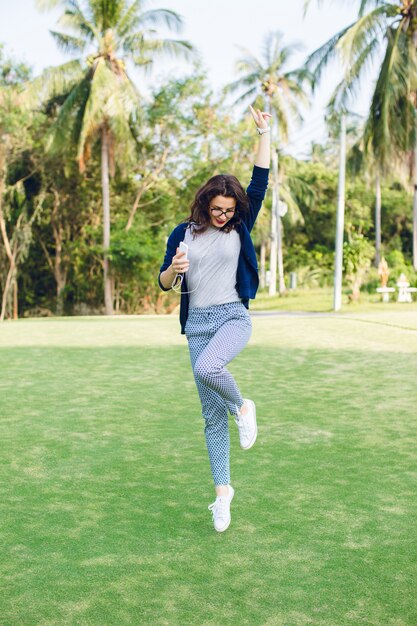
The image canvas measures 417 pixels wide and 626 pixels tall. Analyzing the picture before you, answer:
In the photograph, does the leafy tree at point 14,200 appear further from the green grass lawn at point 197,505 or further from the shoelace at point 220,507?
the shoelace at point 220,507

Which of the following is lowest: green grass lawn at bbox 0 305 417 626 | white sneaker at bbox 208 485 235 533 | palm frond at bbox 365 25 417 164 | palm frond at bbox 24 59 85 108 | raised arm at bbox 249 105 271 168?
green grass lawn at bbox 0 305 417 626

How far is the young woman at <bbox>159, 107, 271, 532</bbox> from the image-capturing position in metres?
4.37

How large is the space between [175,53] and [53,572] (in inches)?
1237

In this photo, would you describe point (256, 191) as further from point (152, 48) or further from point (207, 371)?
point (152, 48)

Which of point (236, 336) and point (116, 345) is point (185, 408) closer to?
point (236, 336)

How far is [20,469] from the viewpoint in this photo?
5.78 m

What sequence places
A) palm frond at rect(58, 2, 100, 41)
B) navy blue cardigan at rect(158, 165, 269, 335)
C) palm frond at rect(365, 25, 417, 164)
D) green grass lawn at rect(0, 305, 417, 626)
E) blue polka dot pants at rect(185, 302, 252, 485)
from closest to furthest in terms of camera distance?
1. green grass lawn at rect(0, 305, 417, 626)
2. blue polka dot pants at rect(185, 302, 252, 485)
3. navy blue cardigan at rect(158, 165, 269, 335)
4. palm frond at rect(365, 25, 417, 164)
5. palm frond at rect(58, 2, 100, 41)

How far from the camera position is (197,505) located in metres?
4.88

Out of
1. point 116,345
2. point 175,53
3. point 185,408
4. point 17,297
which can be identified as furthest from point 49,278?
point 185,408

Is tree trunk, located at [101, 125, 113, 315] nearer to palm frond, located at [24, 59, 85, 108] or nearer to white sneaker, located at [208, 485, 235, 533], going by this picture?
palm frond, located at [24, 59, 85, 108]

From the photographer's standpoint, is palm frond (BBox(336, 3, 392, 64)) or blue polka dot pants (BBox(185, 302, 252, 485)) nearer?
blue polka dot pants (BBox(185, 302, 252, 485))

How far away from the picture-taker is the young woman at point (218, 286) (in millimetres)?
4371

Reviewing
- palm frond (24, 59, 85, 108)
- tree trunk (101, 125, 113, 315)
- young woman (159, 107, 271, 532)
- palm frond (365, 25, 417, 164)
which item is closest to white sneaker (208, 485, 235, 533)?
young woman (159, 107, 271, 532)

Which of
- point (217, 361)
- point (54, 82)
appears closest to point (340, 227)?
point (54, 82)
